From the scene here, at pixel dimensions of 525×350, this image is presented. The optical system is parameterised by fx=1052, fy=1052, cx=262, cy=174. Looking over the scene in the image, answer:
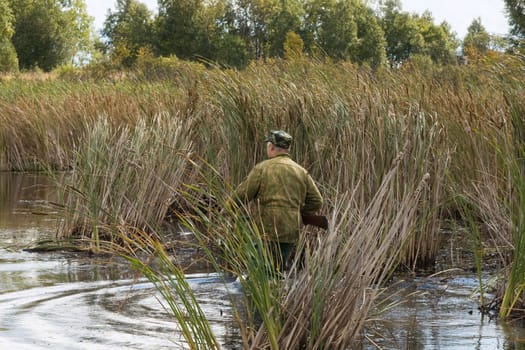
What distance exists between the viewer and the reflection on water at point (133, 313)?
6.93m

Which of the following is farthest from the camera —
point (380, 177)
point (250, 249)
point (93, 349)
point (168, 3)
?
point (168, 3)

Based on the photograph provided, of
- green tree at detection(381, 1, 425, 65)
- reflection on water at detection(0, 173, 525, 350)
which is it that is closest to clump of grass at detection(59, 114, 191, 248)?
reflection on water at detection(0, 173, 525, 350)

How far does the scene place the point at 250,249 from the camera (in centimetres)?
543

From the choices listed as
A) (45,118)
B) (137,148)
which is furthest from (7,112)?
(137,148)

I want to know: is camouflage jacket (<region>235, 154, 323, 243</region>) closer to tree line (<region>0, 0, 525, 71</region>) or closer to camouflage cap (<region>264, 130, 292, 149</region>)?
camouflage cap (<region>264, 130, 292, 149</region>)

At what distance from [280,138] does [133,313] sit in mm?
1762

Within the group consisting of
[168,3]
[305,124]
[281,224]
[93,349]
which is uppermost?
[168,3]

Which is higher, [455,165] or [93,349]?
[455,165]

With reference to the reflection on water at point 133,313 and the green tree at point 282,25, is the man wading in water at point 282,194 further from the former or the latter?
the green tree at point 282,25

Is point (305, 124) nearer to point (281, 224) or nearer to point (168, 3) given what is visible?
point (281, 224)

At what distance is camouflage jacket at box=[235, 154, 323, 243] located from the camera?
8.08m

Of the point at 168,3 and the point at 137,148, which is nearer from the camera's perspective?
the point at 137,148

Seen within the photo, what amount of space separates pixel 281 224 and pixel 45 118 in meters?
15.1

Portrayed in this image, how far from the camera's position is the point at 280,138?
8.24 m
